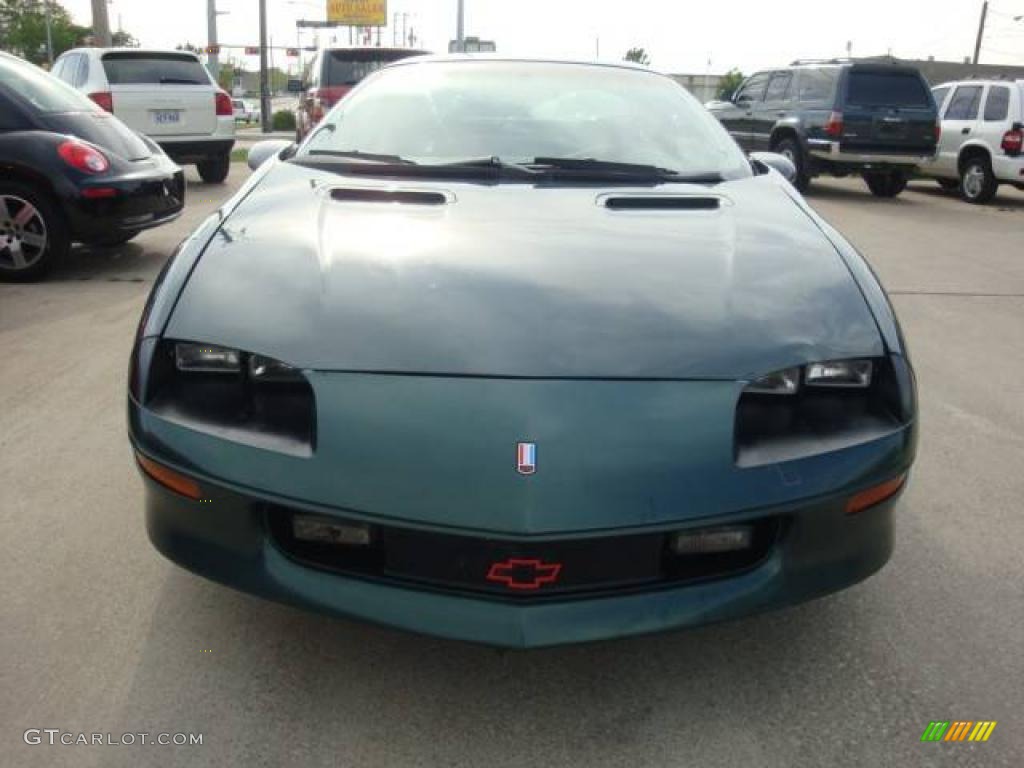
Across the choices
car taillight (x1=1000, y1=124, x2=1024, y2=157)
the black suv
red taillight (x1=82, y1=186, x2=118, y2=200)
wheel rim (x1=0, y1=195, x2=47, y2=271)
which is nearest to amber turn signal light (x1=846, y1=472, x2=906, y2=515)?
red taillight (x1=82, y1=186, x2=118, y2=200)

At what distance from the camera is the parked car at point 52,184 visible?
19.2 ft

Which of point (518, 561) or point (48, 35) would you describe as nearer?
point (518, 561)

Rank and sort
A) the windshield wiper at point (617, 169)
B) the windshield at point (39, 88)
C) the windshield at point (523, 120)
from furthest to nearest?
1. the windshield at point (39, 88)
2. the windshield at point (523, 120)
3. the windshield wiper at point (617, 169)

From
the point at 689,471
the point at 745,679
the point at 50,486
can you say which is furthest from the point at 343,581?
the point at 50,486

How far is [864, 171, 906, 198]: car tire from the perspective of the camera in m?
13.0

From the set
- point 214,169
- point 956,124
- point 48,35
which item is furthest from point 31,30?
point 956,124

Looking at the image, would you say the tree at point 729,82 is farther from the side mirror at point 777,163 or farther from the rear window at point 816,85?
the side mirror at point 777,163

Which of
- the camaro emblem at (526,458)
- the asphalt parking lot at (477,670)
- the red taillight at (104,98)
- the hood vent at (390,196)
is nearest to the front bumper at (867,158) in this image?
the red taillight at (104,98)

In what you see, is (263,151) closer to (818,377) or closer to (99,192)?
(818,377)

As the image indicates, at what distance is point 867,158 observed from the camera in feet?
40.1

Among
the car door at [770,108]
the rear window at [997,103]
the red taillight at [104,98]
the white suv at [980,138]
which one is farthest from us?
the car door at [770,108]

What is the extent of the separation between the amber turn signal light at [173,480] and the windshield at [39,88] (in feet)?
16.8

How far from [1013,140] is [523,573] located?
480 inches

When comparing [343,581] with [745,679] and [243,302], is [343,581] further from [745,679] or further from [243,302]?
[745,679]
